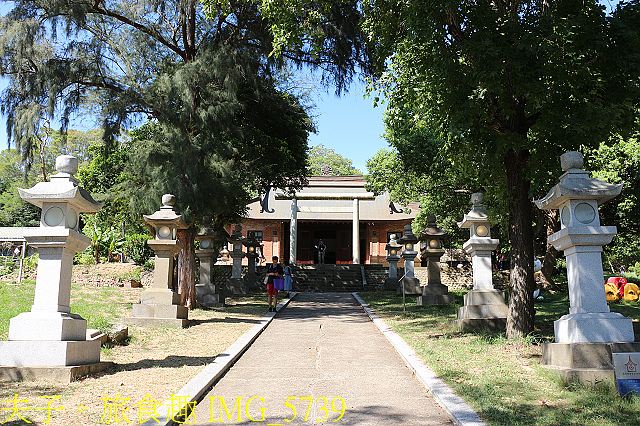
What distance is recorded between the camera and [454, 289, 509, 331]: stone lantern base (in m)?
9.26

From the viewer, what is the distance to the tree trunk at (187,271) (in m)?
13.0

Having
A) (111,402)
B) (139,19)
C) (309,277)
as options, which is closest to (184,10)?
(139,19)

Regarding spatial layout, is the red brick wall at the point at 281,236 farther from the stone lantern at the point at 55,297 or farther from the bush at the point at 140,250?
the stone lantern at the point at 55,297

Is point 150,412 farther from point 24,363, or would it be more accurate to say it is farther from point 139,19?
point 139,19

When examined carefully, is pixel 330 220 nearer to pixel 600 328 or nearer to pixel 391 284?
pixel 391 284

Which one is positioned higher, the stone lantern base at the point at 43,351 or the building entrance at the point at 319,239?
the building entrance at the point at 319,239

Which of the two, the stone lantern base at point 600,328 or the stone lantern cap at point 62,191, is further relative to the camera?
the stone lantern cap at point 62,191

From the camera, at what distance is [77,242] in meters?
6.24

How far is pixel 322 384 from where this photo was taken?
5629 millimetres

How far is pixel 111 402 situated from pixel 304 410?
1.88m

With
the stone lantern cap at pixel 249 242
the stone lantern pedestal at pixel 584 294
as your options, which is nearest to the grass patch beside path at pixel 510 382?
the stone lantern pedestal at pixel 584 294

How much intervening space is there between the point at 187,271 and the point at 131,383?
7646mm

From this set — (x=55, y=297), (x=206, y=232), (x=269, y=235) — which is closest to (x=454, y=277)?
(x=269, y=235)

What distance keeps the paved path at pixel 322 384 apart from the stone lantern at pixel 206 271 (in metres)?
5.40
